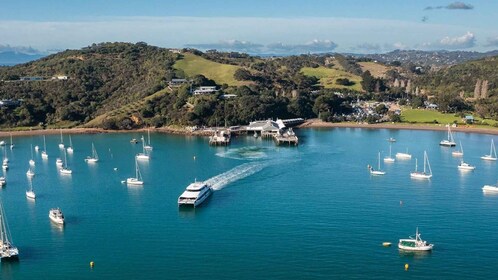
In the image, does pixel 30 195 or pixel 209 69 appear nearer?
pixel 30 195

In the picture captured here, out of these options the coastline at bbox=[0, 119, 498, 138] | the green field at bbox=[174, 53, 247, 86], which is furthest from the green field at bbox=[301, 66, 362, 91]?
the coastline at bbox=[0, 119, 498, 138]

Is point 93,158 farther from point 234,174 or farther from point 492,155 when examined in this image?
point 492,155

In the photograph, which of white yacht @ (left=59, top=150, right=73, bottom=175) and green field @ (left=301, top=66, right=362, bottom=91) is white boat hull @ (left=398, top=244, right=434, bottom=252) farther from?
green field @ (left=301, top=66, right=362, bottom=91)

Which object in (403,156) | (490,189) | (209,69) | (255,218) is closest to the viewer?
(255,218)

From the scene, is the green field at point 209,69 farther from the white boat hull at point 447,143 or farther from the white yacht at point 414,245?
the white yacht at point 414,245

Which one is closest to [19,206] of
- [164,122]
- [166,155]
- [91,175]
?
[91,175]

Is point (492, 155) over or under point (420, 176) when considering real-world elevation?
under

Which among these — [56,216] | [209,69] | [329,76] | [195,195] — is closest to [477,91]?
[329,76]
